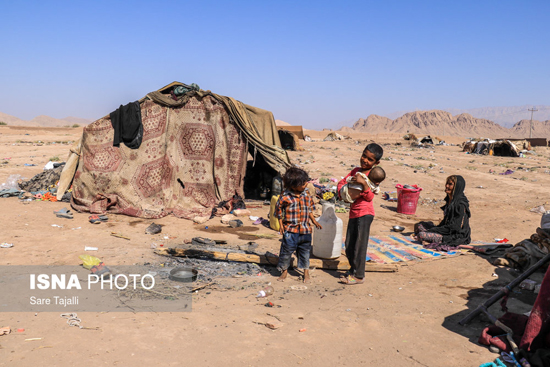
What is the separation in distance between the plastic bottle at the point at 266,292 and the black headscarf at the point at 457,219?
10.6ft

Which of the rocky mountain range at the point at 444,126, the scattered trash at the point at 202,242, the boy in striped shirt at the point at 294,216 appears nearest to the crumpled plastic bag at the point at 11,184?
the scattered trash at the point at 202,242

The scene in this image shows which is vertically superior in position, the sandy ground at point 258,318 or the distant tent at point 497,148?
the distant tent at point 497,148

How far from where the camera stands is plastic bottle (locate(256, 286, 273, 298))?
13.0 ft

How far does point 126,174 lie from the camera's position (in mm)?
7680

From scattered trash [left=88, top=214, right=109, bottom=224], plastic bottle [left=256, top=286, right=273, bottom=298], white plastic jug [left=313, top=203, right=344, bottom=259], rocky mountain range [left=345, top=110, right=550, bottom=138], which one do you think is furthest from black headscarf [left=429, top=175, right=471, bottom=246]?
rocky mountain range [left=345, top=110, right=550, bottom=138]

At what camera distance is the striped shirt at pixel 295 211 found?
14.3 ft

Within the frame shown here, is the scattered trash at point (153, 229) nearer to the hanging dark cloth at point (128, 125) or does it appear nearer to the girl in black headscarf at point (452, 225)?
the hanging dark cloth at point (128, 125)

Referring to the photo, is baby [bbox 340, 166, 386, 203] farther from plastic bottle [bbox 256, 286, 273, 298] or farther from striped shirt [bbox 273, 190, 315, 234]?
plastic bottle [bbox 256, 286, 273, 298]

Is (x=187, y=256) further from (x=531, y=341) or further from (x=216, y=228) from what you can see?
(x=531, y=341)

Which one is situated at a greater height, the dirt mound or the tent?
the dirt mound

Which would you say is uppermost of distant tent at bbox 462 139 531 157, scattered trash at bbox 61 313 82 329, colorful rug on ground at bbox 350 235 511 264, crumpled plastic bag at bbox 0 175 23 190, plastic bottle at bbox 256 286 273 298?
distant tent at bbox 462 139 531 157

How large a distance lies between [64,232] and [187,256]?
240 cm

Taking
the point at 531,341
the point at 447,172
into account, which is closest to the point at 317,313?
the point at 531,341

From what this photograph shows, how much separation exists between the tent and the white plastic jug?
3.02 metres
